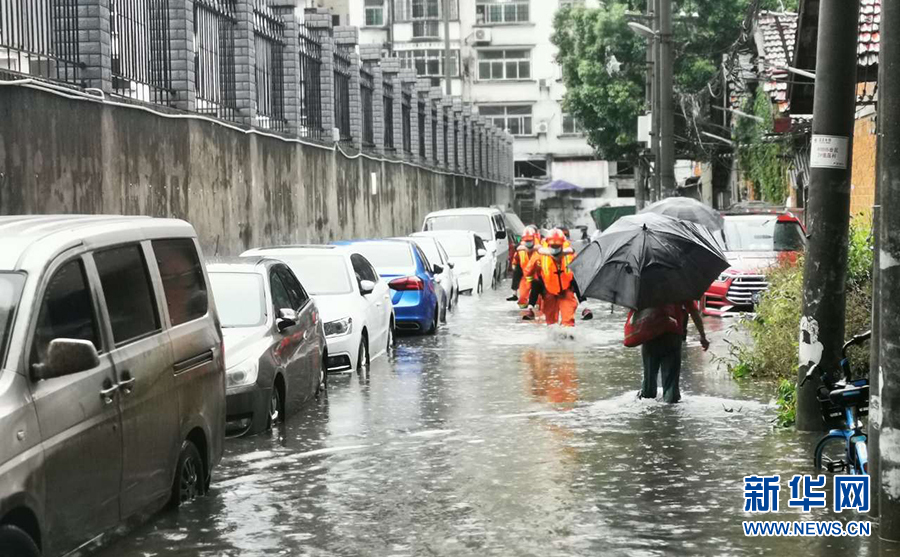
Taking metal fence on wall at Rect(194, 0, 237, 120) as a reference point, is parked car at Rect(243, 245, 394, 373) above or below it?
below

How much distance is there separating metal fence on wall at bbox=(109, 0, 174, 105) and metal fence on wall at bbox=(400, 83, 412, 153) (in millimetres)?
22133

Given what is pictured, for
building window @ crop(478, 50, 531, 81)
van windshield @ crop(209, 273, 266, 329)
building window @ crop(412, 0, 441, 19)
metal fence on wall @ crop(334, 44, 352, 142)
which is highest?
building window @ crop(412, 0, 441, 19)

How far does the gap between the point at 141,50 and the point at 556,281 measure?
697cm

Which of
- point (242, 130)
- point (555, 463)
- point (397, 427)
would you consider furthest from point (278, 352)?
point (242, 130)

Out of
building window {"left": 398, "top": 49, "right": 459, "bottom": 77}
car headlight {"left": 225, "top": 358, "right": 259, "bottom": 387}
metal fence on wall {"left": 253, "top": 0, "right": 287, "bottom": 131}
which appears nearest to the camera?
car headlight {"left": 225, "top": 358, "right": 259, "bottom": 387}

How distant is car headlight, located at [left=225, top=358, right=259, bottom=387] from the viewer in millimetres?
11633

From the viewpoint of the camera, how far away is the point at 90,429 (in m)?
6.98

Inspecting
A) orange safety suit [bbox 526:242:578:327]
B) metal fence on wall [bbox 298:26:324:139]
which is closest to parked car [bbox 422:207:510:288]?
metal fence on wall [bbox 298:26:324:139]

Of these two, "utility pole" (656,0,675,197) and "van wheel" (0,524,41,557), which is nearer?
"van wheel" (0,524,41,557)

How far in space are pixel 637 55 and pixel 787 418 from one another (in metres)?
40.7

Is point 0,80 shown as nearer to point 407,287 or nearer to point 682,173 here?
point 407,287

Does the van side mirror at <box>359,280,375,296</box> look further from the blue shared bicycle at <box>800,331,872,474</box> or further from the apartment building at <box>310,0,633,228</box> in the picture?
the apartment building at <box>310,0,633,228</box>

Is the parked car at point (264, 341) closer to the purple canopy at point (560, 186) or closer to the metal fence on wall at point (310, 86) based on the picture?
the metal fence on wall at point (310, 86)

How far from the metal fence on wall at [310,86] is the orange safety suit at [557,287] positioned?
852 centimetres
